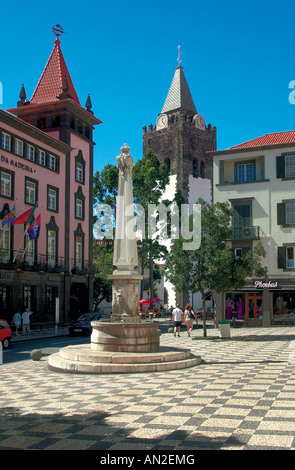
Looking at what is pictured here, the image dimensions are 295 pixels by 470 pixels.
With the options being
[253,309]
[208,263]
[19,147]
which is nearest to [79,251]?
[19,147]

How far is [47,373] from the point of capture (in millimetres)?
13883

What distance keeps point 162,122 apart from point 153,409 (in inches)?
2418

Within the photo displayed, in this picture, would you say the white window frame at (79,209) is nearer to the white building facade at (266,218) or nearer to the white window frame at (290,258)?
the white building facade at (266,218)

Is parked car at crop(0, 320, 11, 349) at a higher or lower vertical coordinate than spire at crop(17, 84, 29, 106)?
lower

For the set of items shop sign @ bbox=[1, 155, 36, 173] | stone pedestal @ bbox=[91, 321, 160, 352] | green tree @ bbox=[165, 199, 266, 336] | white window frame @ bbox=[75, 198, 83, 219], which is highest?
shop sign @ bbox=[1, 155, 36, 173]

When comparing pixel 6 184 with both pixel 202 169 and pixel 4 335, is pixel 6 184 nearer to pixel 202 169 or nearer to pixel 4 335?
pixel 4 335

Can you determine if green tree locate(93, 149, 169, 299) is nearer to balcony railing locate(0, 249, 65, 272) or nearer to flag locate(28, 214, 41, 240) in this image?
balcony railing locate(0, 249, 65, 272)

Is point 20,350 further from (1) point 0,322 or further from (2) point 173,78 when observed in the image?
(2) point 173,78

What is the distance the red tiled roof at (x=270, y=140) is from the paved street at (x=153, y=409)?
25.3 metres

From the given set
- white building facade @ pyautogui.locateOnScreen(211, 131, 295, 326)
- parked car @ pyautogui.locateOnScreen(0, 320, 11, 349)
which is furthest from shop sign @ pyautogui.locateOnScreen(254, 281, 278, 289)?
parked car @ pyautogui.locateOnScreen(0, 320, 11, 349)

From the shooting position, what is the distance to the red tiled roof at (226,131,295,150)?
122 feet

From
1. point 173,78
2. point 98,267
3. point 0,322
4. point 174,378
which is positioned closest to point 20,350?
point 0,322

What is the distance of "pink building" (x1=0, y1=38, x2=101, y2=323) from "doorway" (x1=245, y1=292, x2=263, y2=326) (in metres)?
13.1
